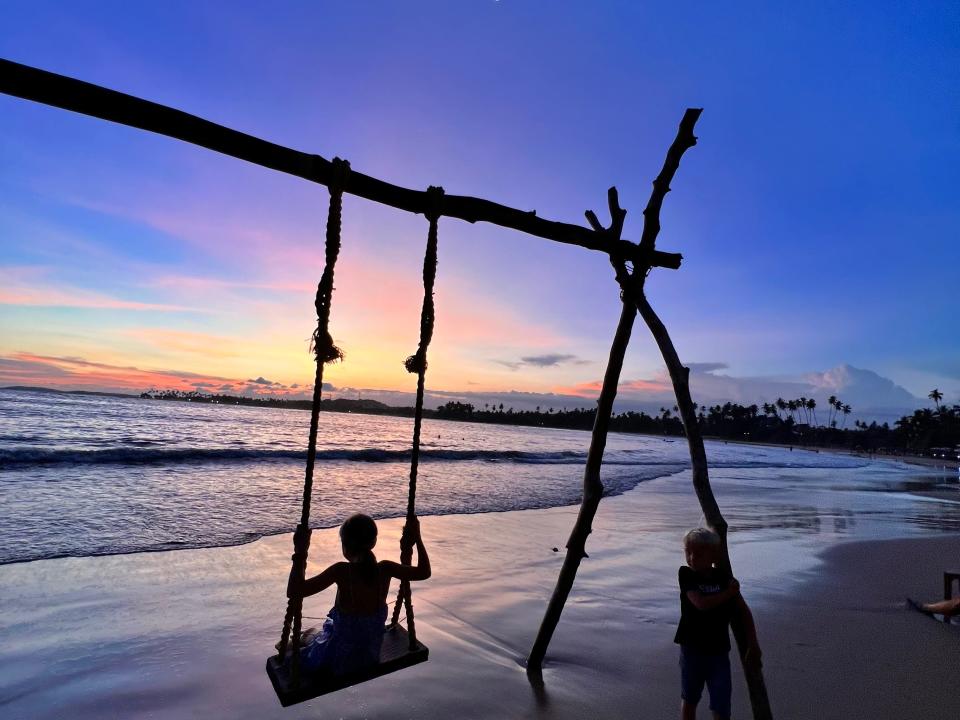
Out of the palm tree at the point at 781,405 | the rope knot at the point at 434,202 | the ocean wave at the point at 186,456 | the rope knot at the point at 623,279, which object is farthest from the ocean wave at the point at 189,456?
the palm tree at the point at 781,405

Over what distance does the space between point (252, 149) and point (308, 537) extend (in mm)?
1927

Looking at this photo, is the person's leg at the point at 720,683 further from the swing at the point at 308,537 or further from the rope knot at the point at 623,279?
the rope knot at the point at 623,279

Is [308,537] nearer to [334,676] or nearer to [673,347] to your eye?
[334,676]

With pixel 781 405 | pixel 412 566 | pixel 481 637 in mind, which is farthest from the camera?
pixel 781 405

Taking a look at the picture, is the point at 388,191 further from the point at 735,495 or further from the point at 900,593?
the point at 735,495

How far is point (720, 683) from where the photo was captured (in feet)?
8.97

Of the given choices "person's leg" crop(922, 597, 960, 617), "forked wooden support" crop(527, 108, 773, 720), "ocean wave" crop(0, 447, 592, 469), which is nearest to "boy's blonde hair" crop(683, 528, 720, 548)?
"forked wooden support" crop(527, 108, 773, 720)

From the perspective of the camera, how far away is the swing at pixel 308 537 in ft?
8.25

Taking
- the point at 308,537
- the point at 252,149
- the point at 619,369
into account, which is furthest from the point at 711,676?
the point at 252,149

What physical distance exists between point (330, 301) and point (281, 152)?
0.79 m

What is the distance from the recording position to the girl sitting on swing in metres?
2.68

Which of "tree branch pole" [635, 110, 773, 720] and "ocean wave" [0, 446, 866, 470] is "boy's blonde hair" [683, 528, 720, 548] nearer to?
"tree branch pole" [635, 110, 773, 720]

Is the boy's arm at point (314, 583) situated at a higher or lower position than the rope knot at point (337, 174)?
lower

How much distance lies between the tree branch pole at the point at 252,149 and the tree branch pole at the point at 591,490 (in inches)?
18.7
